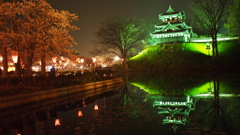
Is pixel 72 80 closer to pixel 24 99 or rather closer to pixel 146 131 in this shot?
pixel 24 99

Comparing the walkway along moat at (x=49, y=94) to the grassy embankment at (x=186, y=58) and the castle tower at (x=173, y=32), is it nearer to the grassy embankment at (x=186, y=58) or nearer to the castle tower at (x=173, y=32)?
the grassy embankment at (x=186, y=58)

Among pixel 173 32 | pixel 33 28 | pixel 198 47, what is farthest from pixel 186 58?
pixel 33 28

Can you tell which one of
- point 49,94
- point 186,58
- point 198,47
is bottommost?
point 49,94

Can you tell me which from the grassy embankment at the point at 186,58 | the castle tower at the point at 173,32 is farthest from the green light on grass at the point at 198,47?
the castle tower at the point at 173,32

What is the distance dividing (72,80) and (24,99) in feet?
26.0

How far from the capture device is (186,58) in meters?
57.4

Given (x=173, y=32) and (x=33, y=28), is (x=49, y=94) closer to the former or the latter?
(x=33, y=28)

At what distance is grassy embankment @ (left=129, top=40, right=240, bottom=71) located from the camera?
166ft

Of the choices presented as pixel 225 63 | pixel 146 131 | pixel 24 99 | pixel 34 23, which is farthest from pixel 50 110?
pixel 225 63

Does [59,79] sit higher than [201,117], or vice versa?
[59,79]

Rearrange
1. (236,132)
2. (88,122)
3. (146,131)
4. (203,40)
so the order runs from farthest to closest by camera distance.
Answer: (203,40) → (88,122) → (146,131) → (236,132)

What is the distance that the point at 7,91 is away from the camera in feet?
47.0

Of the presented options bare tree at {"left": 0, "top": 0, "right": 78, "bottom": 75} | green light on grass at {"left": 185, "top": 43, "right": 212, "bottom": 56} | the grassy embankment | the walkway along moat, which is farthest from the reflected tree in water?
green light on grass at {"left": 185, "top": 43, "right": 212, "bottom": 56}

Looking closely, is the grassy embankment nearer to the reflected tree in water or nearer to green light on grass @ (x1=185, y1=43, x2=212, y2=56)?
green light on grass @ (x1=185, y1=43, x2=212, y2=56)
